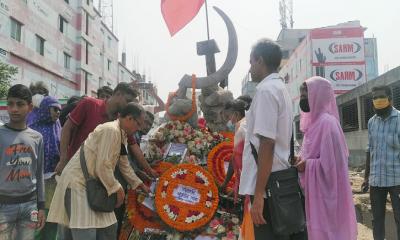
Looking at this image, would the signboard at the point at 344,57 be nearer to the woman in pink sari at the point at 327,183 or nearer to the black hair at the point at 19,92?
the woman in pink sari at the point at 327,183

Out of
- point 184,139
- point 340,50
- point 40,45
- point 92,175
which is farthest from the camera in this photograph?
point 340,50

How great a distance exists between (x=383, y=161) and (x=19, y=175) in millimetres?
3944

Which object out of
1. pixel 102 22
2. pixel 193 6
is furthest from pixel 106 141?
pixel 102 22

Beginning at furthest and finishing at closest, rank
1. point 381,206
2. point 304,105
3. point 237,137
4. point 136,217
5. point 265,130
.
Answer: point 381,206
point 136,217
point 237,137
point 304,105
point 265,130

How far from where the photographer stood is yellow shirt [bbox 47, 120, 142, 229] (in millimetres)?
2916

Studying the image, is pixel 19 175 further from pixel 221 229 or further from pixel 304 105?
pixel 304 105

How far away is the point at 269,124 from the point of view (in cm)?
239

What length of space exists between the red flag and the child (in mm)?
3037

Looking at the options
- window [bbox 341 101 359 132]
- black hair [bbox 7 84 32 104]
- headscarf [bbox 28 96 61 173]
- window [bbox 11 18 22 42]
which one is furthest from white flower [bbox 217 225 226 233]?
window [bbox 11 18 22 42]

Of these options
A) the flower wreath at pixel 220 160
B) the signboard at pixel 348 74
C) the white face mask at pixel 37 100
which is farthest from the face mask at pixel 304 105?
the signboard at pixel 348 74

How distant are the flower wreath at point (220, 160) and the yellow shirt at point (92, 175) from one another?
184 cm

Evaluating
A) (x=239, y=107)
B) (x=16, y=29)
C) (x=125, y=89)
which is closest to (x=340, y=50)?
(x=16, y=29)

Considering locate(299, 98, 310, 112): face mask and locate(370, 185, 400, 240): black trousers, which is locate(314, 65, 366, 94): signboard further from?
locate(299, 98, 310, 112): face mask

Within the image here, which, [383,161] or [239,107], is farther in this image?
[383,161]
